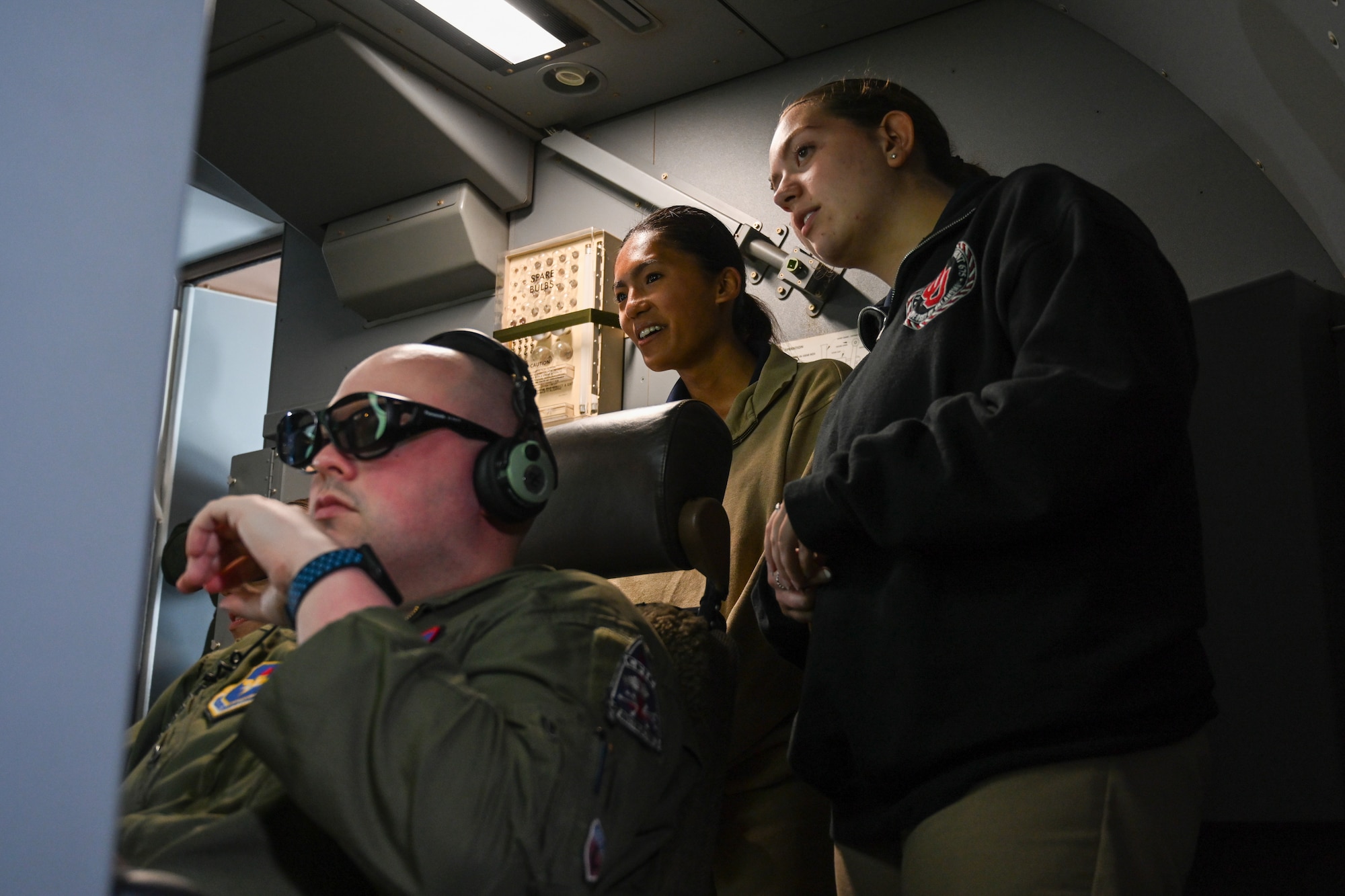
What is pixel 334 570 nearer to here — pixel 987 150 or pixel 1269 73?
pixel 1269 73

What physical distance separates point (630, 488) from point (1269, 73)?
58.4 inches

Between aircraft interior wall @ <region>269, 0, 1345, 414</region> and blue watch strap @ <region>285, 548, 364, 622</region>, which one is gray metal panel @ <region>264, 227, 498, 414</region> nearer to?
aircraft interior wall @ <region>269, 0, 1345, 414</region>

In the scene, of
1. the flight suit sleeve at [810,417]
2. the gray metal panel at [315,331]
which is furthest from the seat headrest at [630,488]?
the gray metal panel at [315,331]

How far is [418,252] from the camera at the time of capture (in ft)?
12.8

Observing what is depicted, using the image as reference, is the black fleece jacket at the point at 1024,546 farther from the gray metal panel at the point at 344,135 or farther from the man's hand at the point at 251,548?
the gray metal panel at the point at 344,135

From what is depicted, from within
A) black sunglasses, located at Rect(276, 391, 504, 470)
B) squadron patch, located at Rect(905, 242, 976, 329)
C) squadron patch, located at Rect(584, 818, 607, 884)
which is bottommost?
squadron patch, located at Rect(584, 818, 607, 884)

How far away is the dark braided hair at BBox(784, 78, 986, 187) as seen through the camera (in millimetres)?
1719

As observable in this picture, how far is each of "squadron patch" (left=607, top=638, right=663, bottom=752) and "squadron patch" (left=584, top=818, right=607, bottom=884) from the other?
0.10 meters

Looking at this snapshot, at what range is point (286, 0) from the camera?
3.24 m

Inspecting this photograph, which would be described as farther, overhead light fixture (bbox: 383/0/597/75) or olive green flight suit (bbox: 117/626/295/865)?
overhead light fixture (bbox: 383/0/597/75)

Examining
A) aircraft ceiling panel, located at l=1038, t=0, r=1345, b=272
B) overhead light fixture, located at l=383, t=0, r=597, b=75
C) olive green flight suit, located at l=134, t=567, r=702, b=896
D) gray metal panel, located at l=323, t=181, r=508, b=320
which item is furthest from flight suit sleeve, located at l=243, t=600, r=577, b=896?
gray metal panel, located at l=323, t=181, r=508, b=320

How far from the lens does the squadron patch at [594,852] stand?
959mm

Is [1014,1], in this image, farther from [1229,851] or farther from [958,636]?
[958,636]

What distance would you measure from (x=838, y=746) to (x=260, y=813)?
65 centimetres
